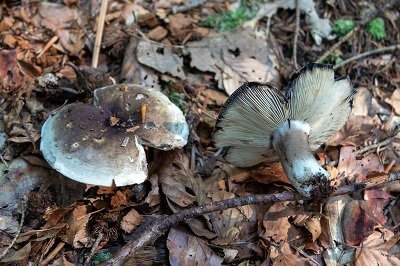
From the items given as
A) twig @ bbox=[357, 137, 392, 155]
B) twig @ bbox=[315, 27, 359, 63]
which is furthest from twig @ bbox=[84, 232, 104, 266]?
twig @ bbox=[315, 27, 359, 63]

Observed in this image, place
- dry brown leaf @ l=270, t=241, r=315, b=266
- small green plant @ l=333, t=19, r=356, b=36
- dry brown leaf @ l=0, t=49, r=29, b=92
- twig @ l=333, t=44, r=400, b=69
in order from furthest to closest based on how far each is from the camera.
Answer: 1. small green plant @ l=333, t=19, r=356, b=36
2. twig @ l=333, t=44, r=400, b=69
3. dry brown leaf @ l=0, t=49, r=29, b=92
4. dry brown leaf @ l=270, t=241, r=315, b=266

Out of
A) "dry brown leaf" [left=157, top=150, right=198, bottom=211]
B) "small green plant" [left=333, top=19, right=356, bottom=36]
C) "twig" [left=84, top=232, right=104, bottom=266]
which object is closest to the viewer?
"twig" [left=84, top=232, right=104, bottom=266]

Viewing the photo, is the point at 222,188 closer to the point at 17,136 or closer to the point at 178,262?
the point at 178,262

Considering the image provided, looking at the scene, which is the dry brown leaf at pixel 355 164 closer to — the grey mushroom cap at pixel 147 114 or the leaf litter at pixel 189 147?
the leaf litter at pixel 189 147

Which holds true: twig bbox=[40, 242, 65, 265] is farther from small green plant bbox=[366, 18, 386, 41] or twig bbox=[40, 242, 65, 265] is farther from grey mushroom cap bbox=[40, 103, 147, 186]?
small green plant bbox=[366, 18, 386, 41]

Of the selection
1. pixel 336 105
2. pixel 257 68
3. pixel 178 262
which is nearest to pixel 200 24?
pixel 257 68

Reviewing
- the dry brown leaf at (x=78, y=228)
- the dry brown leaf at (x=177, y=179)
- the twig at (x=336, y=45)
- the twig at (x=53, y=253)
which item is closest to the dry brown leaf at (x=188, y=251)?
the dry brown leaf at (x=177, y=179)

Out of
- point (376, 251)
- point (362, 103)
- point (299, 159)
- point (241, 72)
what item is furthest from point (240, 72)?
point (376, 251)

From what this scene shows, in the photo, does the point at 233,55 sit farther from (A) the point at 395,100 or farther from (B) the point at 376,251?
(B) the point at 376,251
